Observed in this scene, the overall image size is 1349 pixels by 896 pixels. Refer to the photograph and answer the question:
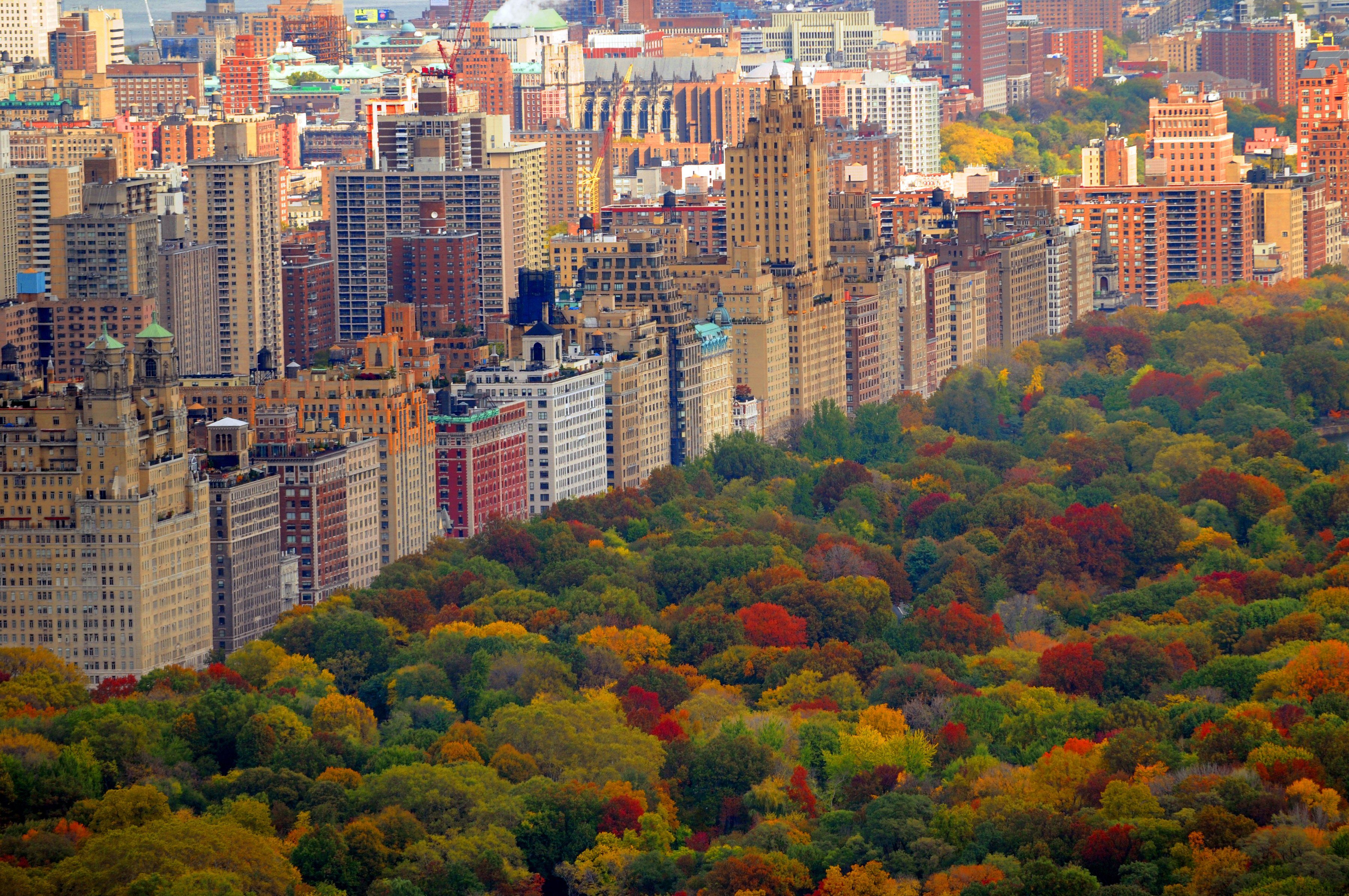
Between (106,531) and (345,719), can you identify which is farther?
(106,531)

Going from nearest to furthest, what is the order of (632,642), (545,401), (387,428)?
1. (632,642)
2. (387,428)
3. (545,401)

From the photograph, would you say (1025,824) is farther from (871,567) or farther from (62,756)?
(871,567)

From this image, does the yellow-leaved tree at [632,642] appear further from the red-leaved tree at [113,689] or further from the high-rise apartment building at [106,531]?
the red-leaved tree at [113,689]

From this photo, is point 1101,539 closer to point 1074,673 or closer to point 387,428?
point 1074,673

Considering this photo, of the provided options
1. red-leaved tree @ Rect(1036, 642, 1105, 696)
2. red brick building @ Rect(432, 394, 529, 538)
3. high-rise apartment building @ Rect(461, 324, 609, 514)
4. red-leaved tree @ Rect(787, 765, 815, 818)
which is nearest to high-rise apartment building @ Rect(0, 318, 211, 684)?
red brick building @ Rect(432, 394, 529, 538)

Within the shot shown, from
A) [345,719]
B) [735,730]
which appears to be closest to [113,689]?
[345,719]

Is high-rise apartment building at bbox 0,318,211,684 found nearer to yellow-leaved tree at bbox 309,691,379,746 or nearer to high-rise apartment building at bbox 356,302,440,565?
yellow-leaved tree at bbox 309,691,379,746

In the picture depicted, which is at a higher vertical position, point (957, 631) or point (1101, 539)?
point (1101, 539)
